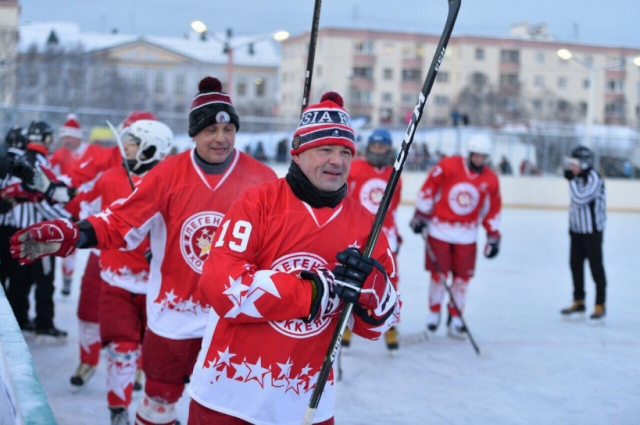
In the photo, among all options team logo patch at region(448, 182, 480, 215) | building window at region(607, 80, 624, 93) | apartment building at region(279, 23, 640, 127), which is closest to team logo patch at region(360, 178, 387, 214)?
team logo patch at region(448, 182, 480, 215)

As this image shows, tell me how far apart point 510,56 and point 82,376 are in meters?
61.2

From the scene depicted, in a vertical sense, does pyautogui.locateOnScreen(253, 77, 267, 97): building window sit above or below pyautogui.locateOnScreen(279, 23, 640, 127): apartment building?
below

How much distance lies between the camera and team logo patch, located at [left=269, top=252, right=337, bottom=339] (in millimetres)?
2809

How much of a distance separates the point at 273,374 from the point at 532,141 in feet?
66.6

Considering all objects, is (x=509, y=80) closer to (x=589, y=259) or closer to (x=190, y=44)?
(x=190, y=44)

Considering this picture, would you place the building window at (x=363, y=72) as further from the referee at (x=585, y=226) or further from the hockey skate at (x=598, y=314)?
the hockey skate at (x=598, y=314)

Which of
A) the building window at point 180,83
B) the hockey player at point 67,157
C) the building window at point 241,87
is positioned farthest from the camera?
the building window at point 241,87

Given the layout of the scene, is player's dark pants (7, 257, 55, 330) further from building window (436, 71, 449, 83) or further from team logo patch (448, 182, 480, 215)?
building window (436, 71, 449, 83)

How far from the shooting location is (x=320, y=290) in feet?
8.70

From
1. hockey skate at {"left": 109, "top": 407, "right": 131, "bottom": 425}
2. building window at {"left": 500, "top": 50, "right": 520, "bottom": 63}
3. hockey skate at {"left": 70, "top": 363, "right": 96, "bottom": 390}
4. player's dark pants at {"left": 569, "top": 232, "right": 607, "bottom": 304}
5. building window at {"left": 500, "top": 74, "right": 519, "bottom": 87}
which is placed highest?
building window at {"left": 500, "top": 50, "right": 520, "bottom": 63}

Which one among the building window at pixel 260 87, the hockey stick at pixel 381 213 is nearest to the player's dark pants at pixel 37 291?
the hockey stick at pixel 381 213

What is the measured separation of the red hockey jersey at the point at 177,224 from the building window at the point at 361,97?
57.3 meters

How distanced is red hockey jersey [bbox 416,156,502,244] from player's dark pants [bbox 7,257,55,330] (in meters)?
3.40

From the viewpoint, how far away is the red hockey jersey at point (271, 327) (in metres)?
2.79
